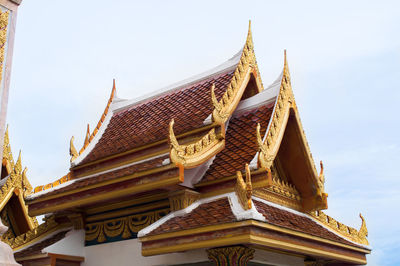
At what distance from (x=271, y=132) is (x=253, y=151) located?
0.41 metres

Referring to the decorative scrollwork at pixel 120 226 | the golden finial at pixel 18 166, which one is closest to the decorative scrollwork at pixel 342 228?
the decorative scrollwork at pixel 120 226

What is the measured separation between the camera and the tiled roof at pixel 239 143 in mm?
7480

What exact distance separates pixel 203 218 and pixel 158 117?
10.8ft

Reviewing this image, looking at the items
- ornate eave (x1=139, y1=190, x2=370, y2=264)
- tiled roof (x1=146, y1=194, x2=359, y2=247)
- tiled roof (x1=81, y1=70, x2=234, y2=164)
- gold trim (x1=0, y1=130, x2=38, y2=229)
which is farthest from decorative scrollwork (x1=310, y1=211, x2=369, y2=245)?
gold trim (x1=0, y1=130, x2=38, y2=229)

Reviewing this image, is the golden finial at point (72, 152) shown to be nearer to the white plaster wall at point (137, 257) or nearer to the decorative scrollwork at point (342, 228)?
the white plaster wall at point (137, 257)

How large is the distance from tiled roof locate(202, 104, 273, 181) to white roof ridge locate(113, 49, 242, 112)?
125cm

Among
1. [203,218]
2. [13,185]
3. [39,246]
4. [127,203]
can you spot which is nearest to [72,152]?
[39,246]

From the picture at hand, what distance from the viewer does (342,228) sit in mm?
8828

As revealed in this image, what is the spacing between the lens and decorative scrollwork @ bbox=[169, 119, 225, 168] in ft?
22.1

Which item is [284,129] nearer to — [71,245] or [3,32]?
[71,245]

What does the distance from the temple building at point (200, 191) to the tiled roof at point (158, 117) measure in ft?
0.10

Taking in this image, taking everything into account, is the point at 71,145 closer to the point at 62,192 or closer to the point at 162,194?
the point at 62,192

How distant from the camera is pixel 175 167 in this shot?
22.1 ft

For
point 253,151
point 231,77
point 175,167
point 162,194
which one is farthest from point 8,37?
point 231,77
